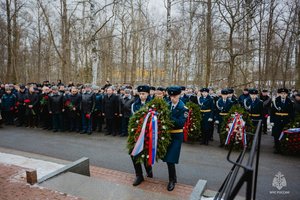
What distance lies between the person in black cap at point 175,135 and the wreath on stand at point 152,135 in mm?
111

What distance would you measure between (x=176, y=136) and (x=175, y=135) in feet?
0.10

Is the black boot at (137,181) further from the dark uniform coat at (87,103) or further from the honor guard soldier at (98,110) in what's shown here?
the honor guard soldier at (98,110)

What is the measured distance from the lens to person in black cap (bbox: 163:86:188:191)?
15.8 feet

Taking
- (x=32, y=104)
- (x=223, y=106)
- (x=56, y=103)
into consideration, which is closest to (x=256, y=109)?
(x=223, y=106)

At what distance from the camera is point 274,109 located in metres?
8.41

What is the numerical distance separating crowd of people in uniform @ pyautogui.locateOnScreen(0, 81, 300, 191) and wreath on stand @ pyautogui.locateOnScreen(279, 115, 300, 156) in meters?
0.32

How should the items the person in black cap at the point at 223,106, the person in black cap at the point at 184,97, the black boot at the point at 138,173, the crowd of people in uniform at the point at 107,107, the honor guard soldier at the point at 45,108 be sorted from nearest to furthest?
the black boot at the point at 138,173
the crowd of people in uniform at the point at 107,107
the person in black cap at the point at 223,106
the person in black cap at the point at 184,97
the honor guard soldier at the point at 45,108

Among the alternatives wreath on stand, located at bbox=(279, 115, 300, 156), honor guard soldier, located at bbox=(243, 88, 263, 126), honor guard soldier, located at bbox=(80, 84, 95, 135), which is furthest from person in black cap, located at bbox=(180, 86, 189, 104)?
wreath on stand, located at bbox=(279, 115, 300, 156)

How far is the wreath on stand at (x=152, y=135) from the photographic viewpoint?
4.68 metres

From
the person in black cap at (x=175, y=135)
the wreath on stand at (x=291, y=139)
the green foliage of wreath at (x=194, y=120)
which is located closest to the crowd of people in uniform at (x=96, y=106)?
the green foliage of wreath at (x=194, y=120)

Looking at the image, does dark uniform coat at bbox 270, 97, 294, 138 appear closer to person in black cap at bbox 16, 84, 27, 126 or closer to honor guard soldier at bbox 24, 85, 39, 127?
honor guard soldier at bbox 24, 85, 39, 127

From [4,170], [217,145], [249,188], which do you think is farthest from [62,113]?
[249,188]

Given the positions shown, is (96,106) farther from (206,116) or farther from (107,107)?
(206,116)

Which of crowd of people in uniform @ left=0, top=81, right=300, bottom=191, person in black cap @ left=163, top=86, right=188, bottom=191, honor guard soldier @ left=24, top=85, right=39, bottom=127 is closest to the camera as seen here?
person in black cap @ left=163, top=86, right=188, bottom=191
